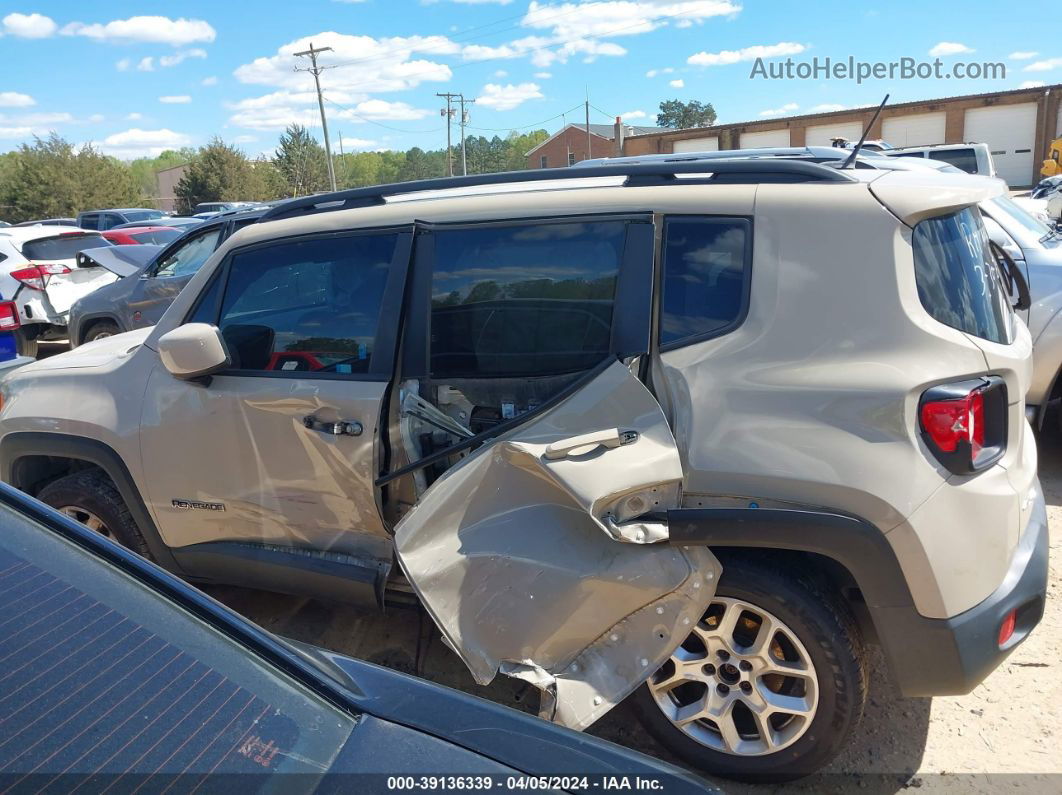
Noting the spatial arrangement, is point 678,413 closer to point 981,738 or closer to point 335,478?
point 335,478

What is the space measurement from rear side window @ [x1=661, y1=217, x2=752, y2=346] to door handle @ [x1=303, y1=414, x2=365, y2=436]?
3.76 ft

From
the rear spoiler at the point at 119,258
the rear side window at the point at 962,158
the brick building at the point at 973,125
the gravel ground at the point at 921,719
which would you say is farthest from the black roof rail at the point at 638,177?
the brick building at the point at 973,125

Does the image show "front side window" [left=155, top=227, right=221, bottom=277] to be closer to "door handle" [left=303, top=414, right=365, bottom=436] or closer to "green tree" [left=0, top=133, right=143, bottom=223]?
"door handle" [left=303, top=414, right=365, bottom=436]

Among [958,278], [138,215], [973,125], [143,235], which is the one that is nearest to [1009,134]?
[973,125]

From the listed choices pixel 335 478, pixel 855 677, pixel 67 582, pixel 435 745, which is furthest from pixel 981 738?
pixel 67 582

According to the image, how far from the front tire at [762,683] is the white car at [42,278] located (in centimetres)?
982

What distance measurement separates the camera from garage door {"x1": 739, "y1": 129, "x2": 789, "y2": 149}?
42156 mm

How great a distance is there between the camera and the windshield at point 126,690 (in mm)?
1267

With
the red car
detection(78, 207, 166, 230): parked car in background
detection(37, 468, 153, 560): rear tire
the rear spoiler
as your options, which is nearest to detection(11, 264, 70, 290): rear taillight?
the rear spoiler

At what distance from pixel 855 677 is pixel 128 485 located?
2.99 metres

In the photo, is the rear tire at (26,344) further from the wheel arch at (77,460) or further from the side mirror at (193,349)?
the side mirror at (193,349)

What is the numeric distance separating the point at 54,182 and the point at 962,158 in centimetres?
4612

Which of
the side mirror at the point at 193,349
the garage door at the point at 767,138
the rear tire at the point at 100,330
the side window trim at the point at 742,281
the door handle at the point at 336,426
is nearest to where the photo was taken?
the side window trim at the point at 742,281

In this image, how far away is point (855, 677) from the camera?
2.33 metres
